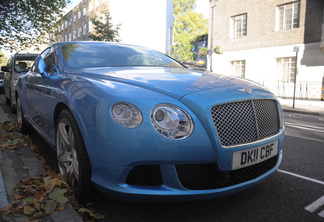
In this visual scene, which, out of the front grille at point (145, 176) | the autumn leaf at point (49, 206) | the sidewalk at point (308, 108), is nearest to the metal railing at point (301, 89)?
the sidewalk at point (308, 108)

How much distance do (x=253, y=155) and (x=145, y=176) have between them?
85 cm

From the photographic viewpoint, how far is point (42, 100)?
130 inches

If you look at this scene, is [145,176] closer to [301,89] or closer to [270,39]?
[301,89]

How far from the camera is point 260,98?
2400mm

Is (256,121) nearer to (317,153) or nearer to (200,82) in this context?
(200,82)

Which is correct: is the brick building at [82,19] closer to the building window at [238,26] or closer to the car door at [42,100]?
the building window at [238,26]

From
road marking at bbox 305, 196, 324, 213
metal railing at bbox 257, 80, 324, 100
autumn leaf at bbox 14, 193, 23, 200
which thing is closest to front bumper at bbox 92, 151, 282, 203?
autumn leaf at bbox 14, 193, 23, 200

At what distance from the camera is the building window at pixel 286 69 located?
1792 cm

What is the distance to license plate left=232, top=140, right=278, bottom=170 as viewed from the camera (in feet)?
6.77

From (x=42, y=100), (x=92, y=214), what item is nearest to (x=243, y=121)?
(x=92, y=214)

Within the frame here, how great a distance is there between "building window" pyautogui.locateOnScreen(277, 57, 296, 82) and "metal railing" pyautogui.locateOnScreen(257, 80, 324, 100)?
0.41m

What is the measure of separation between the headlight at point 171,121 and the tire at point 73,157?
0.67 metres

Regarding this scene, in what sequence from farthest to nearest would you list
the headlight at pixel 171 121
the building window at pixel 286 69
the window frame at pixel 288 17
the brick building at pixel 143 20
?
the brick building at pixel 143 20 → the building window at pixel 286 69 → the window frame at pixel 288 17 → the headlight at pixel 171 121

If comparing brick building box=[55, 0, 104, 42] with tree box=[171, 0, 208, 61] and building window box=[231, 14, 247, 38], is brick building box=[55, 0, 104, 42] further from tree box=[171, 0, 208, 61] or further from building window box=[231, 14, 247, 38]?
building window box=[231, 14, 247, 38]
